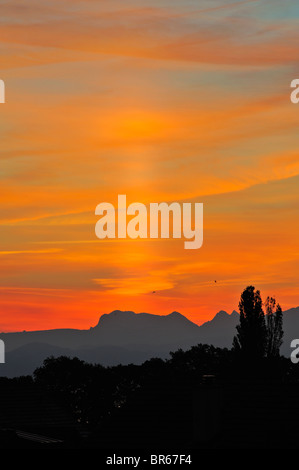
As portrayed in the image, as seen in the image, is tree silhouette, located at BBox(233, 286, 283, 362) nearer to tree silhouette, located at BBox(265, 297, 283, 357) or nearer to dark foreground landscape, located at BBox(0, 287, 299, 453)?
tree silhouette, located at BBox(265, 297, 283, 357)

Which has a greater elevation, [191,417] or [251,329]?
[251,329]

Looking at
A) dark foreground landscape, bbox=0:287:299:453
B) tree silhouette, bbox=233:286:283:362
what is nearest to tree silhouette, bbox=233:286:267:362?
tree silhouette, bbox=233:286:283:362

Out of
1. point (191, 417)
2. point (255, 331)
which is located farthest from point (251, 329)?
point (191, 417)

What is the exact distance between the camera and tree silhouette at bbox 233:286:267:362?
10144 centimetres

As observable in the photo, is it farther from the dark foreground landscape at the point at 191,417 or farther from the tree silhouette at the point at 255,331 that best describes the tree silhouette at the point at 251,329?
the dark foreground landscape at the point at 191,417

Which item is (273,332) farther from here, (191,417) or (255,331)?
(191,417)

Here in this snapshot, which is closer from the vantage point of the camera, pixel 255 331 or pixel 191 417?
pixel 191 417

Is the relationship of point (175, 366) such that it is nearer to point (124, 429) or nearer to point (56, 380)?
point (56, 380)

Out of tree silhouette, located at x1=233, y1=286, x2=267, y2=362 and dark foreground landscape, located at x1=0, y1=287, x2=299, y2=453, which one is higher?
tree silhouette, located at x1=233, y1=286, x2=267, y2=362

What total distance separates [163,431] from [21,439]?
18.8 feet

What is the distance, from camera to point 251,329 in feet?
347
